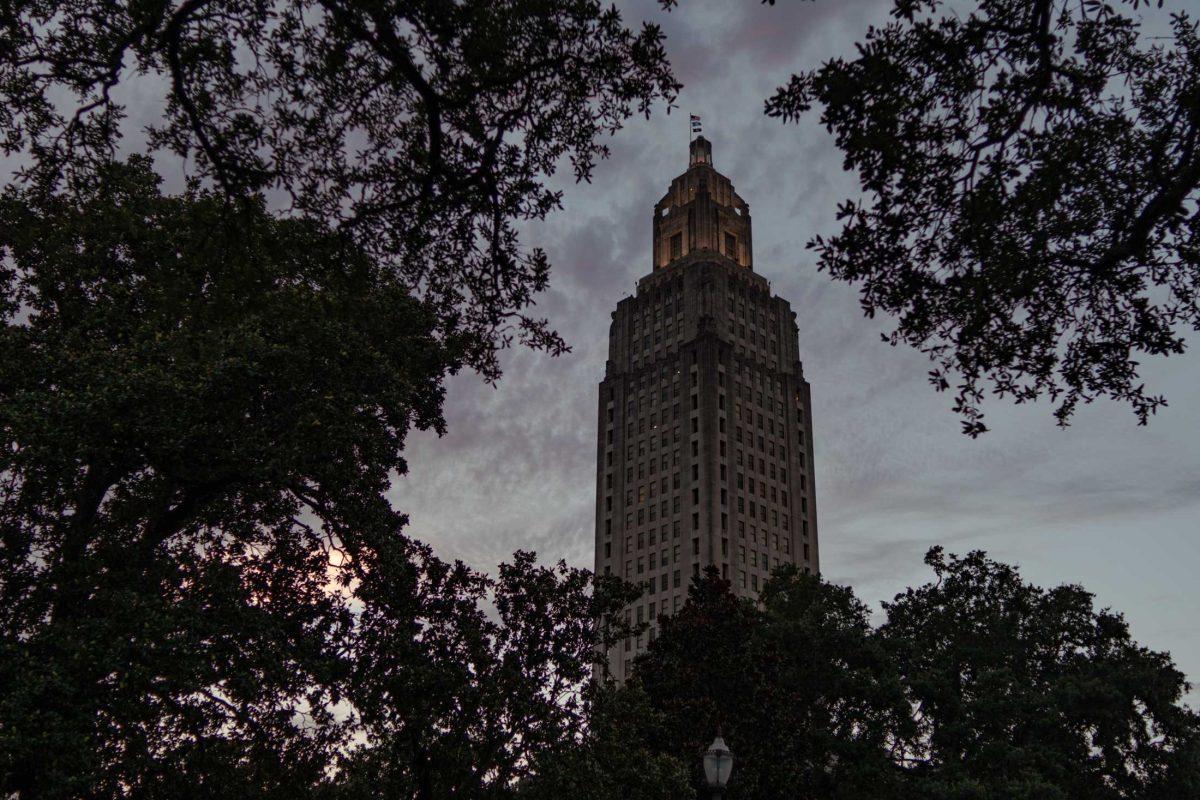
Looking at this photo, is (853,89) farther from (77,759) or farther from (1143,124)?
(77,759)

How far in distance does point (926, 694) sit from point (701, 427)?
72.2m

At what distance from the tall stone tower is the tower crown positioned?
0.20m

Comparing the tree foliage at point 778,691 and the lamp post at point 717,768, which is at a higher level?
the tree foliage at point 778,691

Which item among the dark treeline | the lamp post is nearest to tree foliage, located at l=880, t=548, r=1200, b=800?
the dark treeline

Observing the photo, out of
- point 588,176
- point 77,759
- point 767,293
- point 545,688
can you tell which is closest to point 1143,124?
point 588,176

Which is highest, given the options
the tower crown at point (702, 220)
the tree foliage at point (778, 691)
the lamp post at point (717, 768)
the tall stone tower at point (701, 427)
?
the tower crown at point (702, 220)

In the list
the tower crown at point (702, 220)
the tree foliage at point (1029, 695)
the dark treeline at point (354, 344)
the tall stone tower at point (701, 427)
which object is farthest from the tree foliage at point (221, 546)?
the tower crown at point (702, 220)

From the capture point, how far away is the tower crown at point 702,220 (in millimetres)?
124500

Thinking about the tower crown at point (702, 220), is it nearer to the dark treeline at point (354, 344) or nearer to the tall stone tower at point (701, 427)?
the tall stone tower at point (701, 427)

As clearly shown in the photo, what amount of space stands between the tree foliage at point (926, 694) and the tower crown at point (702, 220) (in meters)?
85.3

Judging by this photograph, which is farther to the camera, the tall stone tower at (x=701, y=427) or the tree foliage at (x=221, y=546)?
the tall stone tower at (x=701, y=427)

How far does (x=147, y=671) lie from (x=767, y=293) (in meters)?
114

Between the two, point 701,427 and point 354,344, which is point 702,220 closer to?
point 701,427

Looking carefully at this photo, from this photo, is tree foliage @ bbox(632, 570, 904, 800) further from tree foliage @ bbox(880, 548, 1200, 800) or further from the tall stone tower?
the tall stone tower
